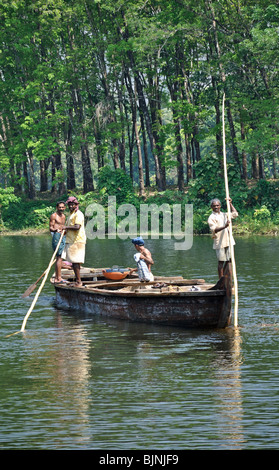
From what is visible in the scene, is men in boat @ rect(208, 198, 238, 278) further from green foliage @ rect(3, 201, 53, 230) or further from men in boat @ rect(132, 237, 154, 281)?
green foliage @ rect(3, 201, 53, 230)

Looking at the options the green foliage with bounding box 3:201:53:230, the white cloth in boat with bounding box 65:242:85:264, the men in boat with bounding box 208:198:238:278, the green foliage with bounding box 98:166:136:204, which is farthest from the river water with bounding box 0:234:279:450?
the green foliage with bounding box 3:201:53:230

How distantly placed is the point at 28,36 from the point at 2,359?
40.0 meters

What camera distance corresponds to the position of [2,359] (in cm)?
1210

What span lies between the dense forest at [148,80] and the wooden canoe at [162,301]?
22876 mm

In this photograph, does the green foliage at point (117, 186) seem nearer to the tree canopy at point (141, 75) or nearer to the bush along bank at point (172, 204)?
the bush along bank at point (172, 204)

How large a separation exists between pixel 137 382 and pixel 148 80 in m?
41.5

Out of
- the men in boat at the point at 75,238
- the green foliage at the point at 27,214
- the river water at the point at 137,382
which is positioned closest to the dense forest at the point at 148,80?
the green foliage at the point at 27,214

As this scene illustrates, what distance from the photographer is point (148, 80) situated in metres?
50.0

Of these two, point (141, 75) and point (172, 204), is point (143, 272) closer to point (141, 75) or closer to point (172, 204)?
point (172, 204)

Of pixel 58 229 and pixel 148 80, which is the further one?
pixel 148 80

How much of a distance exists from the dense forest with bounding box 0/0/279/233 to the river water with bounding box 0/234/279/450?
77.8ft

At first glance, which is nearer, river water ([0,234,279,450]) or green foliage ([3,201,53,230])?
river water ([0,234,279,450])

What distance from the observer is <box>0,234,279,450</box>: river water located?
8047 millimetres

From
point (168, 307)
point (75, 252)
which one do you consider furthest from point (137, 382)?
point (75, 252)
